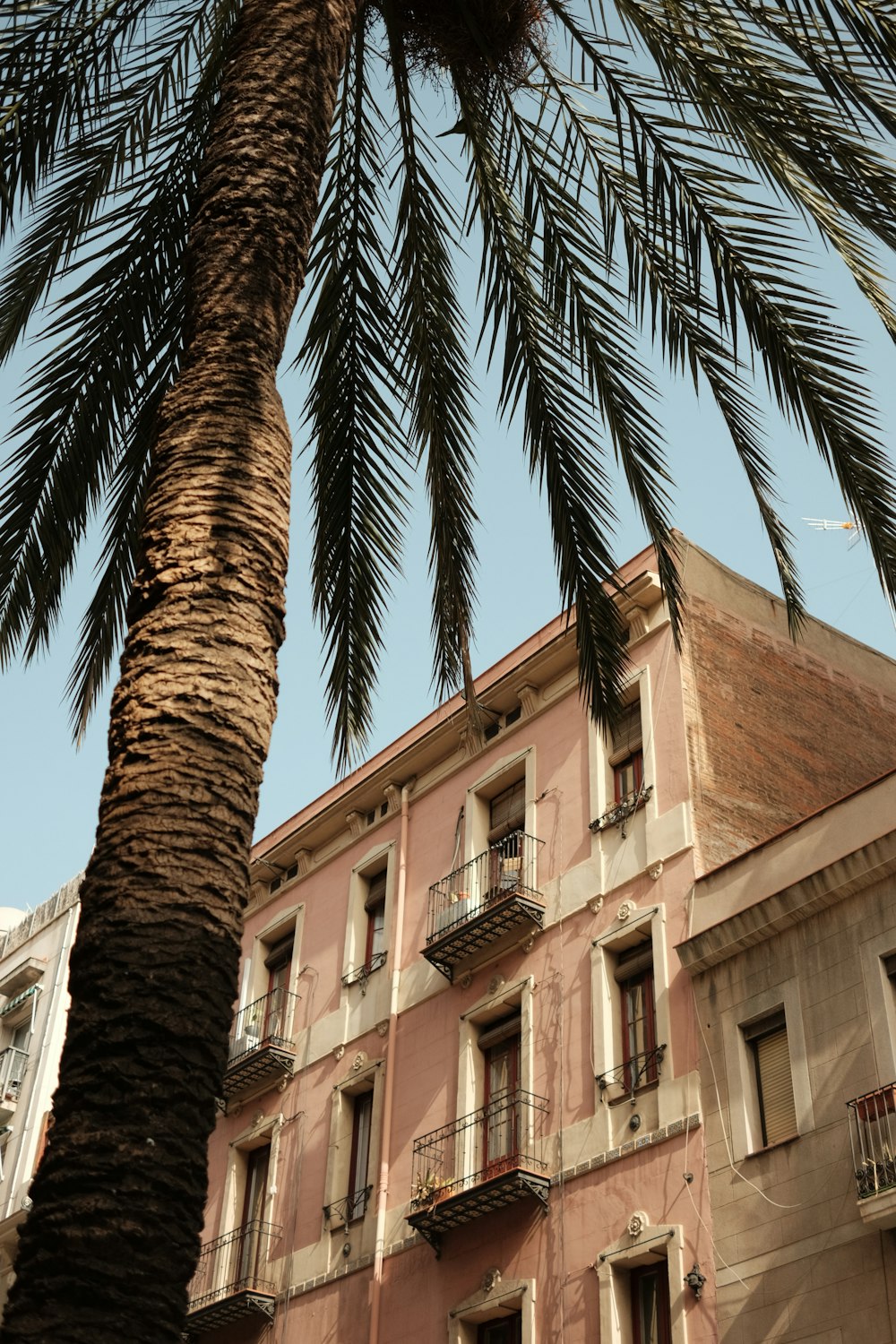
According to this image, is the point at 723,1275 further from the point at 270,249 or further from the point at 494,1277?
the point at 270,249

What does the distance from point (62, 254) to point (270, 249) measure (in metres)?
4.56

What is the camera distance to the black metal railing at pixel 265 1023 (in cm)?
2658

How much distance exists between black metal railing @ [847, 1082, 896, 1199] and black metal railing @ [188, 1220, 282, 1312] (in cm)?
1130

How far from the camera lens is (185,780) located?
237 inches

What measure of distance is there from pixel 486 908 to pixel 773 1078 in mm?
5778

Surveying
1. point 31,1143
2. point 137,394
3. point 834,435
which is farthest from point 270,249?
point 31,1143

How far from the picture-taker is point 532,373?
1165 cm

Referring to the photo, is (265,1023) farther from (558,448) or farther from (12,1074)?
(558,448)

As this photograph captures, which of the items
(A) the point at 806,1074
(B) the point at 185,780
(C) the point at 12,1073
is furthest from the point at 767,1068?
(C) the point at 12,1073

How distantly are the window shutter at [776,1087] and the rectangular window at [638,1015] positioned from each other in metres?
1.55

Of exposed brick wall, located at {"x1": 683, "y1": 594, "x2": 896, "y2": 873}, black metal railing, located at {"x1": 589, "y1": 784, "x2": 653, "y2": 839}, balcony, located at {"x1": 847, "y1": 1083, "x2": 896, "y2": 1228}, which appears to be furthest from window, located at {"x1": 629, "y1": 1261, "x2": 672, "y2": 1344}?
black metal railing, located at {"x1": 589, "y1": 784, "x2": 653, "y2": 839}

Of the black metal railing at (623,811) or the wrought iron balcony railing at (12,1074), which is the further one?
the wrought iron balcony railing at (12,1074)

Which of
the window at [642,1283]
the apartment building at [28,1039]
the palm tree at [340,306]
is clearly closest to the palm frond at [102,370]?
the palm tree at [340,306]

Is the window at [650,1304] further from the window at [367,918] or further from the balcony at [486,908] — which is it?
the window at [367,918]
